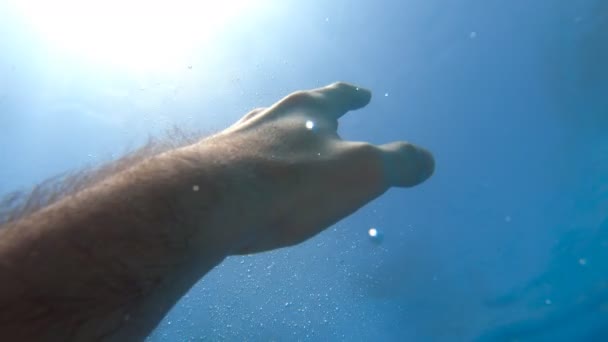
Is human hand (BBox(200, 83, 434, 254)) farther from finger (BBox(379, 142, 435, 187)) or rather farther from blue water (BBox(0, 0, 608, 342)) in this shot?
blue water (BBox(0, 0, 608, 342))

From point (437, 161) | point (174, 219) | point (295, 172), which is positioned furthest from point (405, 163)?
point (437, 161)

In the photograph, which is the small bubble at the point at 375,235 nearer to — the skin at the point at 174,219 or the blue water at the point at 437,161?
the blue water at the point at 437,161

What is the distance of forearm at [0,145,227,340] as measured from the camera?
5.67 feet

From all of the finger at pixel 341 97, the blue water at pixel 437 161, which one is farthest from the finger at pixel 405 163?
the blue water at pixel 437 161

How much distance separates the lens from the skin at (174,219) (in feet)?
5.81

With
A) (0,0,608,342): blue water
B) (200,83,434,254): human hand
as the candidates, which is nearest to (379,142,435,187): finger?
(200,83,434,254): human hand

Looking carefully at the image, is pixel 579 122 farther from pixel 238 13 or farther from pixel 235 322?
pixel 235 322

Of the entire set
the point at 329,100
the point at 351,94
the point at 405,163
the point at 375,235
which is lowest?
the point at 405,163

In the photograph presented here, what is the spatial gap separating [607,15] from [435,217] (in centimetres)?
910

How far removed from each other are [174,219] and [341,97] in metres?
1.64

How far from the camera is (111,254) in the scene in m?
1.89

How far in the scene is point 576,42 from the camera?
50.1 feet

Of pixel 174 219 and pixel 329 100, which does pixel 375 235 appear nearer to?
pixel 329 100

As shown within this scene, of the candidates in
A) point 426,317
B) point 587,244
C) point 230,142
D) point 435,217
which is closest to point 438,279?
point 426,317
